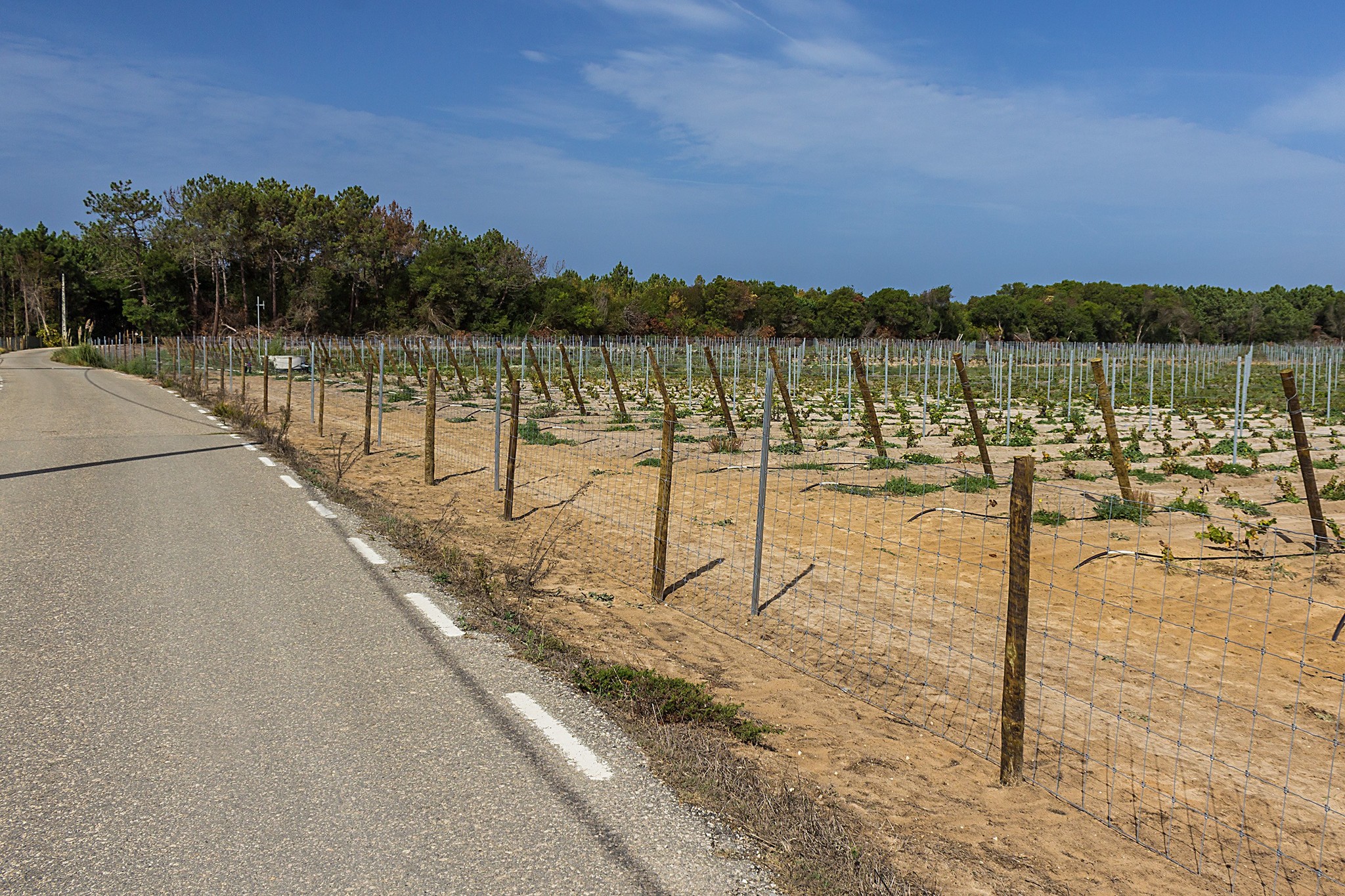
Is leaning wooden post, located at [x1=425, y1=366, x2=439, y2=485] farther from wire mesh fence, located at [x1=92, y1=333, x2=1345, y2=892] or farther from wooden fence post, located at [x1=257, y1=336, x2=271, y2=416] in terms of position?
wooden fence post, located at [x1=257, y1=336, x2=271, y2=416]

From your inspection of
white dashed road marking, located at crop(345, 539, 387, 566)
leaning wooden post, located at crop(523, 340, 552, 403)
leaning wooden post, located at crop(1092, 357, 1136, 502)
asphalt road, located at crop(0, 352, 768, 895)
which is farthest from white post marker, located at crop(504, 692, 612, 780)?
leaning wooden post, located at crop(523, 340, 552, 403)

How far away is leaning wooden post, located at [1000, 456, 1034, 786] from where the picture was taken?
175 inches

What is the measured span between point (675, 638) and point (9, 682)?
12.4ft

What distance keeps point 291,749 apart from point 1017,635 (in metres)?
3.29

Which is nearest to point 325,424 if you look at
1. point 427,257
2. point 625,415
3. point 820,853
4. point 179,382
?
point 625,415

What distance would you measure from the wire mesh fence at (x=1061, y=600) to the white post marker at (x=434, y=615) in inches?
72.9

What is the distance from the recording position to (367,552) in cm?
844

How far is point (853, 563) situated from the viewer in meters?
9.09

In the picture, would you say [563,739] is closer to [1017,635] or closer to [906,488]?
[1017,635]

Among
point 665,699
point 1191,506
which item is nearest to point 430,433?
point 665,699

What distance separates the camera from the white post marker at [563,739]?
4125 mm

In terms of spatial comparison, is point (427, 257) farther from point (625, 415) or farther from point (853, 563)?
point (853, 563)

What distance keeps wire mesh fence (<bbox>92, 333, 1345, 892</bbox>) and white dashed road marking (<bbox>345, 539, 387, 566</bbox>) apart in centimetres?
183

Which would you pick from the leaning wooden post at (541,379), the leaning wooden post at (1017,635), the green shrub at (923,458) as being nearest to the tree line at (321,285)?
the leaning wooden post at (541,379)
